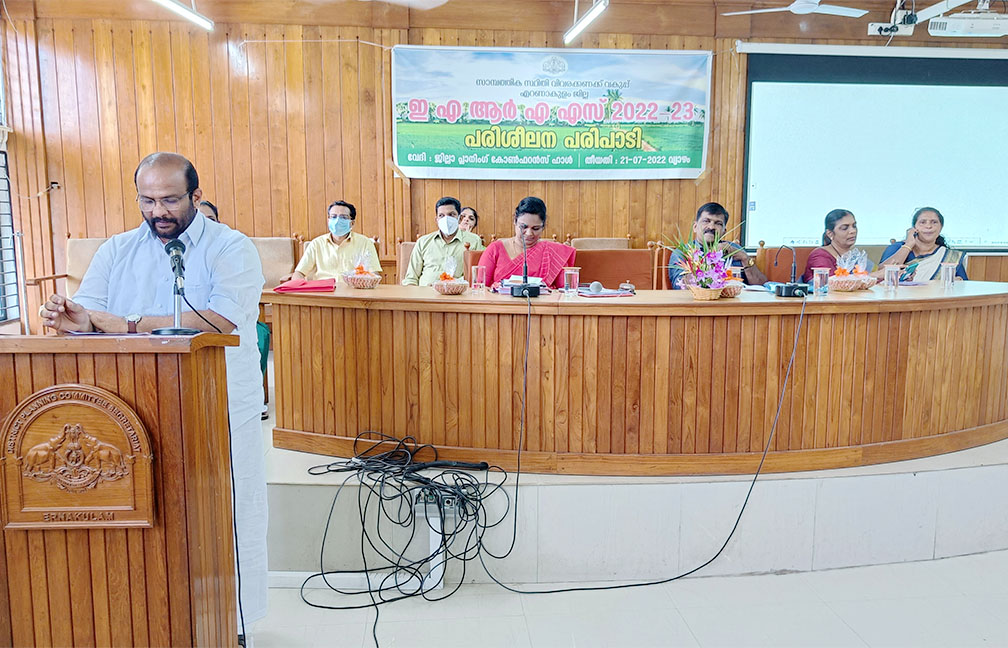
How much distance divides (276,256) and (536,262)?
115 inches

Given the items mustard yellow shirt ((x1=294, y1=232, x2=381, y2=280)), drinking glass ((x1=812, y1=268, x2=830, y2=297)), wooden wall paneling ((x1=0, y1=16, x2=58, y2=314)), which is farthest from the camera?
wooden wall paneling ((x1=0, y1=16, x2=58, y2=314))

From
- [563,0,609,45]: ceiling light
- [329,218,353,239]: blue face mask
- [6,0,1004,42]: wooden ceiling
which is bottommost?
[329,218,353,239]: blue face mask

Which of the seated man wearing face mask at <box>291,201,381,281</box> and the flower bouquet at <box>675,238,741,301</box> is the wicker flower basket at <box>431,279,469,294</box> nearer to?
the flower bouquet at <box>675,238,741,301</box>

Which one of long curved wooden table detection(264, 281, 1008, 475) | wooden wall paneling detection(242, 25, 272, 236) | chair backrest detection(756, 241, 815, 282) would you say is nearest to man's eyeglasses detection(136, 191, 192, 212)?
long curved wooden table detection(264, 281, 1008, 475)

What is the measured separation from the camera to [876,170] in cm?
662

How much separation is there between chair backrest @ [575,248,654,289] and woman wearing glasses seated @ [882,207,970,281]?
1.40m

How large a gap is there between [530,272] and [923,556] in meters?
2.21

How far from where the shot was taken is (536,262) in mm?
3982

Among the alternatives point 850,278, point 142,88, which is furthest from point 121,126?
point 850,278

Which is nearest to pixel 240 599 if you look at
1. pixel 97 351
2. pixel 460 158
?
pixel 97 351

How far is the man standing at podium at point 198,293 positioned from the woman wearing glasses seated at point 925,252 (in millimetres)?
3494

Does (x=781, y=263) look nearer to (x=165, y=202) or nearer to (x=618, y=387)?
(x=618, y=387)

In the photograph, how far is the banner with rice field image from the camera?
20.0 ft

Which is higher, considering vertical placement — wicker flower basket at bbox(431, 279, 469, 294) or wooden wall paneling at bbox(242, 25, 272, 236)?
wooden wall paneling at bbox(242, 25, 272, 236)
